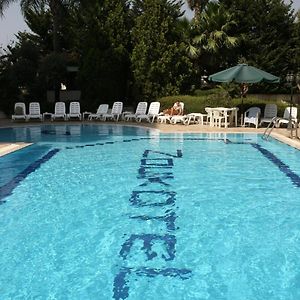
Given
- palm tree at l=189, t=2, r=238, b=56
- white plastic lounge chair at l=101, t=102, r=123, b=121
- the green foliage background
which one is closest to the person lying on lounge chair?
the green foliage background

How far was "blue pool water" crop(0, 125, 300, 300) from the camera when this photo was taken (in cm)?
445

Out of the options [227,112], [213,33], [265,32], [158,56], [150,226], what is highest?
[265,32]

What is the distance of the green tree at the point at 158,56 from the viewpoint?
2055cm

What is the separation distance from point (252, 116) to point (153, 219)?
11284mm

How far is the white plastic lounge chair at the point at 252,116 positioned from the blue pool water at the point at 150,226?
470 centimetres

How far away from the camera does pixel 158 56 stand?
813 inches

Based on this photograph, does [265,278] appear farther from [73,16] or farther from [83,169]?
[73,16]

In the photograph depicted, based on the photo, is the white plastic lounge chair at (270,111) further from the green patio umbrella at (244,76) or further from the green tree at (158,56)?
the green tree at (158,56)

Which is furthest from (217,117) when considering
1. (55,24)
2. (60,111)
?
(55,24)

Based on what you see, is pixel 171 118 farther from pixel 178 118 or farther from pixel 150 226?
pixel 150 226

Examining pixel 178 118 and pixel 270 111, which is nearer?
pixel 270 111

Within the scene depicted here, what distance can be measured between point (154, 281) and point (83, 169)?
5.89m

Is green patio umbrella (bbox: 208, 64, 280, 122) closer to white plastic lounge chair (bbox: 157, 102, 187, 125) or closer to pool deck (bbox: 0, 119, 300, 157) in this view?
pool deck (bbox: 0, 119, 300, 157)

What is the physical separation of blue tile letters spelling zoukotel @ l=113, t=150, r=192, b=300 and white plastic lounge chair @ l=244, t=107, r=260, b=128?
6.71 metres
